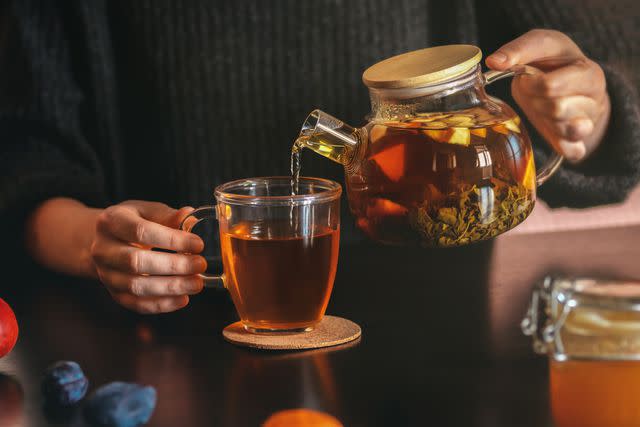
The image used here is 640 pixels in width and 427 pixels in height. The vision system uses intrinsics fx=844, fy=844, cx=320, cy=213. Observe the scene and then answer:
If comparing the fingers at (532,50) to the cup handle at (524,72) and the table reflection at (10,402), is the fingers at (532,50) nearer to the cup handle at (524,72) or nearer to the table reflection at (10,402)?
the cup handle at (524,72)

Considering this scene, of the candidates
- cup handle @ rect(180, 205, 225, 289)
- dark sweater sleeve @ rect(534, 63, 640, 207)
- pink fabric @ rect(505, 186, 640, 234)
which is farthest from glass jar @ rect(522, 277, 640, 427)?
pink fabric @ rect(505, 186, 640, 234)

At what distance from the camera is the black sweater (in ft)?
3.50

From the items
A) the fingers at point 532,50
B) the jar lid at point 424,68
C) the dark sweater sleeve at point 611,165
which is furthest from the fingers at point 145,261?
Answer: the dark sweater sleeve at point 611,165

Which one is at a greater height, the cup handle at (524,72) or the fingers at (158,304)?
the cup handle at (524,72)

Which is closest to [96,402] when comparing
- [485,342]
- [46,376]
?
[46,376]

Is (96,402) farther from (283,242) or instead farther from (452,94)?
(452,94)

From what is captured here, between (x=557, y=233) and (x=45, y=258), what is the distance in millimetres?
598

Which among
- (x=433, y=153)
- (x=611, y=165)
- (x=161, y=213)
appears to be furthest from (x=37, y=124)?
(x=611, y=165)

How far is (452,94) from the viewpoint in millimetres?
687

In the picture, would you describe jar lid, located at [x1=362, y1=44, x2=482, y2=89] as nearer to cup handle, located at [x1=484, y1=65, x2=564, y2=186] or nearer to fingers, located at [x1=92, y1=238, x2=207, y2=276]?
cup handle, located at [x1=484, y1=65, x2=564, y2=186]

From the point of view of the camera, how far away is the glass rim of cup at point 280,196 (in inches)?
25.8

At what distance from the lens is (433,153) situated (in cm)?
67

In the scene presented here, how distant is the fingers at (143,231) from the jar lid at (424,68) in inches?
7.9

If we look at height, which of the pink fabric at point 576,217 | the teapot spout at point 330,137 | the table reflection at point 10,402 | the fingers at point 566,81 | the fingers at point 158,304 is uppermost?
the fingers at point 566,81
